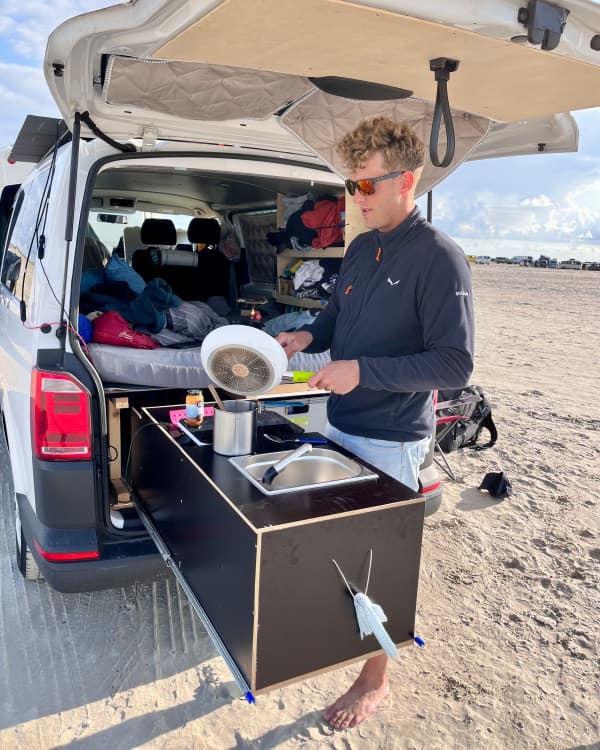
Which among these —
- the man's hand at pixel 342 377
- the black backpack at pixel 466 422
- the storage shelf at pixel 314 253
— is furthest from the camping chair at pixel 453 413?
the man's hand at pixel 342 377

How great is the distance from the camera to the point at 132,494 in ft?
8.87

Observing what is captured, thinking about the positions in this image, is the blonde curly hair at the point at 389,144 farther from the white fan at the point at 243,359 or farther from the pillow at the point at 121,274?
the pillow at the point at 121,274

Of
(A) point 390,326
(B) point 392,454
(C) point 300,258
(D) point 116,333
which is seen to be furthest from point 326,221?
(B) point 392,454

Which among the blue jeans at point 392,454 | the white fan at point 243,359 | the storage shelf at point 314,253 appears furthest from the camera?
the storage shelf at point 314,253

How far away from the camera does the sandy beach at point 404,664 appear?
2.23 metres

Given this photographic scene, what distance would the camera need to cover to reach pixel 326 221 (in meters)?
4.25

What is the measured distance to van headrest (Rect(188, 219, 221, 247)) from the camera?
543 cm

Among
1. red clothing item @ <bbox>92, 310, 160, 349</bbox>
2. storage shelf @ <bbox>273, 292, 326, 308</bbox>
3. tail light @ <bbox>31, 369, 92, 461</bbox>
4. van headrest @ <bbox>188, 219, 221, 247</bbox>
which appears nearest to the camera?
tail light @ <bbox>31, 369, 92, 461</bbox>

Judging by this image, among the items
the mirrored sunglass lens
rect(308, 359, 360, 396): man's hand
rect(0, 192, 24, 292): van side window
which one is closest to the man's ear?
the mirrored sunglass lens

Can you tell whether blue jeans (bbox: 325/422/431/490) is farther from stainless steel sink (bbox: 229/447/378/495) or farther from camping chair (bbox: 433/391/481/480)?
camping chair (bbox: 433/391/481/480)

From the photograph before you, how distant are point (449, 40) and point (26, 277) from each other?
2068 mm

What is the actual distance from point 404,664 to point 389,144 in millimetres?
2123

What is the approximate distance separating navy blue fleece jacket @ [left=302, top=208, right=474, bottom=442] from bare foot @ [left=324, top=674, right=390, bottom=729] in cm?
95

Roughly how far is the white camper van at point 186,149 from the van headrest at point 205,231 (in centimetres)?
183
